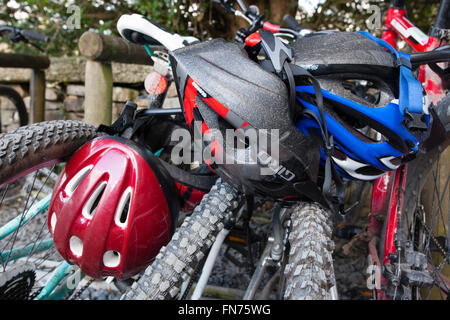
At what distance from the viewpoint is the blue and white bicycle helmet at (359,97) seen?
0.85 m

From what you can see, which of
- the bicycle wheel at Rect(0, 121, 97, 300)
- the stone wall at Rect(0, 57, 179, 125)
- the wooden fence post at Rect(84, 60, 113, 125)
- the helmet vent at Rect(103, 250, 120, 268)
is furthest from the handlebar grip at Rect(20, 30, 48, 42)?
the helmet vent at Rect(103, 250, 120, 268)

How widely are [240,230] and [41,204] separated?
2.61 ft

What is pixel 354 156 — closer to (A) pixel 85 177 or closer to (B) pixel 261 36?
(B) pixel 261 36

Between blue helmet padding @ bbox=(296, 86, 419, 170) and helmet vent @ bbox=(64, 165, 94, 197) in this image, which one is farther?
helmet vent @ bbox=(64, 165, 94, 197)

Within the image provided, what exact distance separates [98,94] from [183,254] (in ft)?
4.00

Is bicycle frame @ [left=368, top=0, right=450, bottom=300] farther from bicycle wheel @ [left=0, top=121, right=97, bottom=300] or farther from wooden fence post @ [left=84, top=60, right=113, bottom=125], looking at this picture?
wooden fence post @ [left=84, top=60, right=113, bottom=125]

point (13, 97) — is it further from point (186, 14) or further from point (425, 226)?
point (425, 226)

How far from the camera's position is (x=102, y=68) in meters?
1.76

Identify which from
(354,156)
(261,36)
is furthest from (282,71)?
(354,156)

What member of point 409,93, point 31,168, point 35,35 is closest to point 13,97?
point 35,35

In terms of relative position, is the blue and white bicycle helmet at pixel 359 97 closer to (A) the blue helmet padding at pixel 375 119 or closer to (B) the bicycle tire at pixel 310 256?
(A) the blue helmet padding at pixel 375 119

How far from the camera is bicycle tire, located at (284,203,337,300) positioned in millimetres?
752

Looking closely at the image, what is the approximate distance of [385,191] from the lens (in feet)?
4.47

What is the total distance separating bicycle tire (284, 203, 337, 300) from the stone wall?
2258 millimetres
